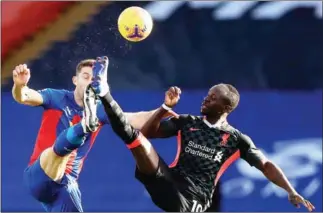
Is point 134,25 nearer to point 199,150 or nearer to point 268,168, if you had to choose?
point 199,150

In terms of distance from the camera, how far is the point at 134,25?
8570mm

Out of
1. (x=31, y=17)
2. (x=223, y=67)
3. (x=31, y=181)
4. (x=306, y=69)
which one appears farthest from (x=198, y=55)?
(x=31, y=181)

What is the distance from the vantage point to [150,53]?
10.3m

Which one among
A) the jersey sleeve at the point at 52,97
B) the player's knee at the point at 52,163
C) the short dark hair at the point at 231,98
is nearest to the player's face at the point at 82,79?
the jersey sleeve at the point at 52,97

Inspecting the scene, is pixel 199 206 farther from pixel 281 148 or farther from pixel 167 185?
pixel 281 148

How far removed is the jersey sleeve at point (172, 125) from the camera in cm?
816

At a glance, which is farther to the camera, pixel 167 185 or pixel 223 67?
pixel 223 67

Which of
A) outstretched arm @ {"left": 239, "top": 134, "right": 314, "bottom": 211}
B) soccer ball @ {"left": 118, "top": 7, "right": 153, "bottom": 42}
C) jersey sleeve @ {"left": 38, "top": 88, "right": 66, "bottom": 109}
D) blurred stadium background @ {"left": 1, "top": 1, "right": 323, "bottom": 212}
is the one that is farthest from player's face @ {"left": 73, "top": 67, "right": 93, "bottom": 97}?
outstretched arm @ {"left": 239, "top": 134, "right": 314, "bottom": 211}

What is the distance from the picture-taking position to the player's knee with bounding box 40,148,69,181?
848cm

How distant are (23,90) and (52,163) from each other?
28.1 inches

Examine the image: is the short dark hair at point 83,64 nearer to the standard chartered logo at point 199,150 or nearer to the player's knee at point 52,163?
the player's knee at point 52,163

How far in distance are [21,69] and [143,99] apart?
230 cm

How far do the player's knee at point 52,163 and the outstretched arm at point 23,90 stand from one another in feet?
A: 1.61

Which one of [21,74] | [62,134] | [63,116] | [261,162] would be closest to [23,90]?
[21,74]
